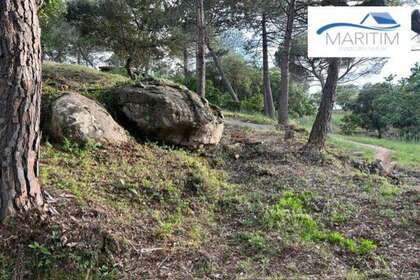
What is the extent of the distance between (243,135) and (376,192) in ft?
8.97

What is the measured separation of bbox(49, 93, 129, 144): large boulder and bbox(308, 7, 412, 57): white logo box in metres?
3.48

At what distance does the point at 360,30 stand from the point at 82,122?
14.3 feet

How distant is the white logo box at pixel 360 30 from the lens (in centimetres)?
585

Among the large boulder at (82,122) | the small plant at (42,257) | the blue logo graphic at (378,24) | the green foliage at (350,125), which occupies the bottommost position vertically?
the small plant at (42,257)

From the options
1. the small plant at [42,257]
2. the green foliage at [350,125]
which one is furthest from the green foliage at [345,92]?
the small plant at [42,257]

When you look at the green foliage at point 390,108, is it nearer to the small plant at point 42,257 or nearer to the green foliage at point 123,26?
the green foliage at point 123,26

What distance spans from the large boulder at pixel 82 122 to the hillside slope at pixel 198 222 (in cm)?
13

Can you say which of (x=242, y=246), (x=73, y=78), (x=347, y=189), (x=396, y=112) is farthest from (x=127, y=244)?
(x=396, y=112)

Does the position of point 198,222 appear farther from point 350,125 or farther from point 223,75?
point 350,125

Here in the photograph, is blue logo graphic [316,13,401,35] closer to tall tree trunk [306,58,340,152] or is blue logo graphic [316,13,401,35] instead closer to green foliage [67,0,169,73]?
tall tree trunk [306,58,340,152]

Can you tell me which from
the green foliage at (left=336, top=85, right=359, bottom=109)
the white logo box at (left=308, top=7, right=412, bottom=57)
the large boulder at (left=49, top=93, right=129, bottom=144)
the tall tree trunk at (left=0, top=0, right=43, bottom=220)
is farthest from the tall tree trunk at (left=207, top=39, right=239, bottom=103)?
the tall tree trunk at (left=0, top=0, right=43, bottom=220)

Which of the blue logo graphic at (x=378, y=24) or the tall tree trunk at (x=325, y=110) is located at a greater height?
the blue logo graphic at (x=378, y=24)

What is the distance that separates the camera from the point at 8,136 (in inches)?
88.4

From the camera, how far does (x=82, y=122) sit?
378 centimetres
